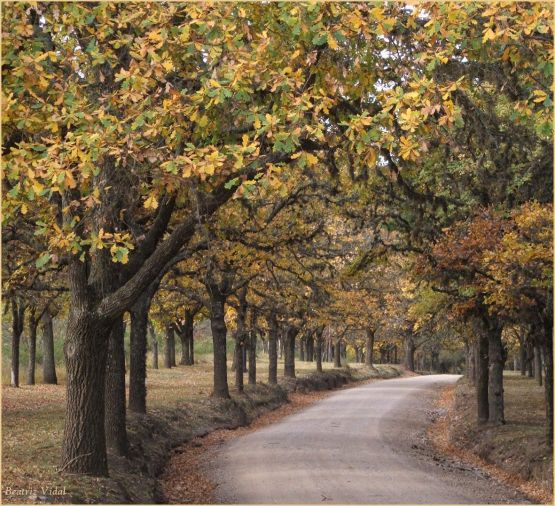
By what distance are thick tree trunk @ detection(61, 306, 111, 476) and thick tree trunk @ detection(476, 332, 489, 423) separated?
15.2 metres

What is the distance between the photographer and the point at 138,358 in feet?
67.8

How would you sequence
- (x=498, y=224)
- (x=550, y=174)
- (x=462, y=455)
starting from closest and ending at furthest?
1. (x=498, y=224)
2. (x=550, y=174)
3. (x=462, y=455)

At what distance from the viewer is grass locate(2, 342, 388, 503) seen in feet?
34.7

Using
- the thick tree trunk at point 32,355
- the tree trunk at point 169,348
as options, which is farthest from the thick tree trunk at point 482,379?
the tree trunk at point 169,348

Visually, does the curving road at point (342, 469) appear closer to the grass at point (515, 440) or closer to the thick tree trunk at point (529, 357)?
the grass at point (515, 440)

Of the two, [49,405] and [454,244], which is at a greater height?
[454,244]

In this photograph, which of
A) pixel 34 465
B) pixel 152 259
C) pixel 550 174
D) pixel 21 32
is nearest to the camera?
pixel 21 32

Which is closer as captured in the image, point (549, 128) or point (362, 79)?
point (549, 128)

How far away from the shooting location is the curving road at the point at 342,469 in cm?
1342

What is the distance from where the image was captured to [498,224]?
15852mm

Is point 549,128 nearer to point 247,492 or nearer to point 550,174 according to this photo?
point 247,492

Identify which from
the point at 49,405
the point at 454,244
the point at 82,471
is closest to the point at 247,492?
the point at 82,471

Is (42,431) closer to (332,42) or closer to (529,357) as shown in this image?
(332,42)

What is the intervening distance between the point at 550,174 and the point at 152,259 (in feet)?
38.0
